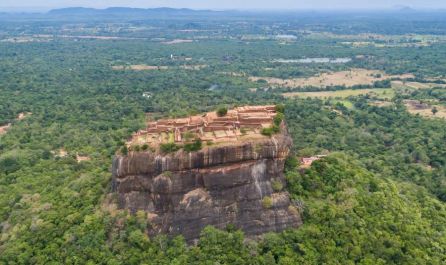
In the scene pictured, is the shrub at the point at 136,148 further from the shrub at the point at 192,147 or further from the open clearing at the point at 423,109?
the open clearing at the point at 423,109

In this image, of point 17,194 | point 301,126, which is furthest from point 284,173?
point 301,126

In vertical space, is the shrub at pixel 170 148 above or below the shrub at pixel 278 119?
below

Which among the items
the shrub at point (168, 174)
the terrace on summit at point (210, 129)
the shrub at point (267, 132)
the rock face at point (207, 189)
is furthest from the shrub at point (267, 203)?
the shrub at point (168, 174)

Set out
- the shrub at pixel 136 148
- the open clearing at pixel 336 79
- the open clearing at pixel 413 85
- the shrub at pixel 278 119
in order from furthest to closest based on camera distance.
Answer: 1. the open clearing at pixel 336 79
2. the open clearing at pixel 413 85
3. the shrub at pixel 278 119
4. the shrub at pixel 136 148

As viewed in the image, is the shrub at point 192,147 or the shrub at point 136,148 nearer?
the shrub at point 192,147

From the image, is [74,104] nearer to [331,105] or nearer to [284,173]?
[331,105]

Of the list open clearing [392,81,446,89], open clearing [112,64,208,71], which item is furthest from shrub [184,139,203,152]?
open clearing [112,64,208,71]

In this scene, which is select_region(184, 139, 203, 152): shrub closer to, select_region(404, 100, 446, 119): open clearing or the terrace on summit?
the terrace on summit

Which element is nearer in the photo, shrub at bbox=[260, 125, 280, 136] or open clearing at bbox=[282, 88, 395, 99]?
shrub at bbox=[260, 125, 280, 136]
